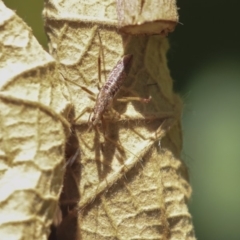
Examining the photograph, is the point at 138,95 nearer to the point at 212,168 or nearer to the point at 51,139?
the point at 51,139

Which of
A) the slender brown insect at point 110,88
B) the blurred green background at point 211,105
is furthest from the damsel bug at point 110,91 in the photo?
the blurred green background at point 211,105

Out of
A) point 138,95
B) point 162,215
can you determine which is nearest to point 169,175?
point 162,215

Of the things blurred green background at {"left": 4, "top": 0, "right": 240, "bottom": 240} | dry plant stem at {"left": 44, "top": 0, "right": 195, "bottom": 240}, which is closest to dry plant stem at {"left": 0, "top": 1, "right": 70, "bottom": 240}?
dry plant stem at {"left": 44, "top": 0, "right": 195, "bottom": 240}

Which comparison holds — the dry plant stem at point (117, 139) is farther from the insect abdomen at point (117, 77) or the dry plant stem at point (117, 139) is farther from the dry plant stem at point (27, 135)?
the dry plant stem at point (27, 135)

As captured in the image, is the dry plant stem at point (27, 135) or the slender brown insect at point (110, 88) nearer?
the dry plant stem at point (27, 135)

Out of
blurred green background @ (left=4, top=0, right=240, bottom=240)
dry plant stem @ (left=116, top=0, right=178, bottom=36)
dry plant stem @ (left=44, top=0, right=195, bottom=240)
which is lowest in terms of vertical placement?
blurred green background @ (left=4, top=0, right=240, bottom=240)

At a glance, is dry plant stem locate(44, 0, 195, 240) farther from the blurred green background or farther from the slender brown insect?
the blurred green background

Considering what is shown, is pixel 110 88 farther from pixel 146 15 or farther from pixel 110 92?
pixel 146 15
